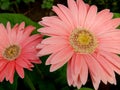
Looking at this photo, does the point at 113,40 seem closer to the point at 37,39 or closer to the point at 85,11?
the point at 85,11

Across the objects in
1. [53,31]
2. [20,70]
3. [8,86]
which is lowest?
[8,86]

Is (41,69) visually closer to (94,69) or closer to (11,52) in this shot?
(11,52)

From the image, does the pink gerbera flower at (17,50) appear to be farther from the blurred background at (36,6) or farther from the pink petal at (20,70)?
the blurred background at (36,6)

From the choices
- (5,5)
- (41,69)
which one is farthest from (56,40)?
(5,5)

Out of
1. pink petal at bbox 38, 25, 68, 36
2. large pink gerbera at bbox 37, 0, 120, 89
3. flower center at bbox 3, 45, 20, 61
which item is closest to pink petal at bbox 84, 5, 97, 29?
large pink gerbera at bbox 37, 0, 120, 89

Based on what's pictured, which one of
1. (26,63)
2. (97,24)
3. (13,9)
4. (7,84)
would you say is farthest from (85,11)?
(13,9)
